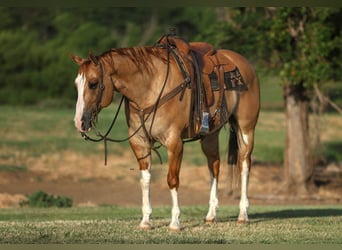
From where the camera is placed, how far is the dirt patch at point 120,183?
22.9 meters

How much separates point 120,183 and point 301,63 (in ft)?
21.9

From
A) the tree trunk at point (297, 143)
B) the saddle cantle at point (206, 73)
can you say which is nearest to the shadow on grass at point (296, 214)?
the saddle cantle at point (206, 73)

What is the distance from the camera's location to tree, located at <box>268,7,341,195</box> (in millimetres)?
21203

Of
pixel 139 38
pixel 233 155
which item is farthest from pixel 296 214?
pixel 139 38

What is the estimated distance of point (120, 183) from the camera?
25.8m

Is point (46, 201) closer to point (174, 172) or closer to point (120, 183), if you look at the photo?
point (120, 183)

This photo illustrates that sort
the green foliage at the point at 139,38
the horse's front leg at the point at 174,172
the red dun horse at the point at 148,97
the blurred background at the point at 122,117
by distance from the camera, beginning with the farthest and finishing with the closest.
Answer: the blurred background at the point at 122,117
the green foliage at the point at 139,38
the horse's front leg at the point at 174,172
the red dun horse at the point at 148,97

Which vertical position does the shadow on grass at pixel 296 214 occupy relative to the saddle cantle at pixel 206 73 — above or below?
below

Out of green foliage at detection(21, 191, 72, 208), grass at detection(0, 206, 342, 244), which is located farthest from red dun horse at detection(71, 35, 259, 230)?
green foliage at detection(21, 191, 72, 208)

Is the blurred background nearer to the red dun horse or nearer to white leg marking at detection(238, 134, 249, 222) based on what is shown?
the red dun horse

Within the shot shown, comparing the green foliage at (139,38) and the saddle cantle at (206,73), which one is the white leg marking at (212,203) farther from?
the green foliage at (139,38)

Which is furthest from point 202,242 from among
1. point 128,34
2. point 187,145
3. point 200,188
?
point 128,34

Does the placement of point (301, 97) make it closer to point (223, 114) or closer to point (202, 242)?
point (223, 114)

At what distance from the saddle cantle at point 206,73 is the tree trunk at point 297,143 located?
982 cm
